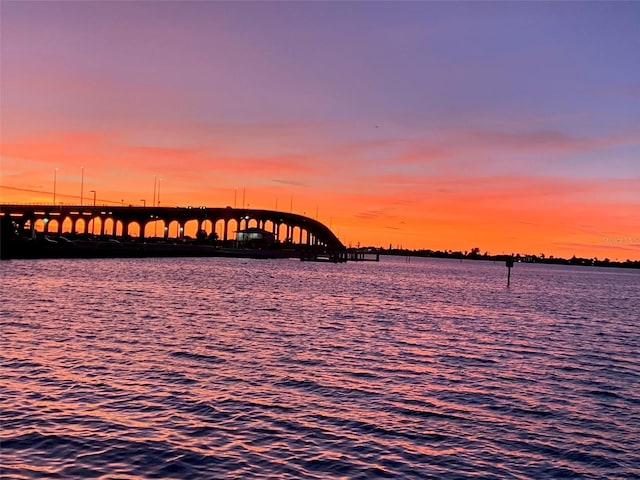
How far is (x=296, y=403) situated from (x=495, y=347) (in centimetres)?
1775

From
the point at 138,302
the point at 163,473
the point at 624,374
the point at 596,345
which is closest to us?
the point at 163,473

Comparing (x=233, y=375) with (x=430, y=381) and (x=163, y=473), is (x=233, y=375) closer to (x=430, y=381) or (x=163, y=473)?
(x=430, y=381)

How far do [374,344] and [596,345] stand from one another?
14.2 m

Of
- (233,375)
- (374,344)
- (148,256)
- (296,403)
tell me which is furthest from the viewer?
(148,256)

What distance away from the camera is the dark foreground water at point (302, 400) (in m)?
13.4

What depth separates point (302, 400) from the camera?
18625mm

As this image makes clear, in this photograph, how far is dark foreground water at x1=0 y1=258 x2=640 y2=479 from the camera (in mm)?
13391

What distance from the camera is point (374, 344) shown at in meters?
31.2

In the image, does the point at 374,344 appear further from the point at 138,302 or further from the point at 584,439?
the point at 138,302

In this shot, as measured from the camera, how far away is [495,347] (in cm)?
3288

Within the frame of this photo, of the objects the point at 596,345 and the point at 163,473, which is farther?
the point at 596,345

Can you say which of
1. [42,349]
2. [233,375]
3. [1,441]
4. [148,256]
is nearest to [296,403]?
[233,375]

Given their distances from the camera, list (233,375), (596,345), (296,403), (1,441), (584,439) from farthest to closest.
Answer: (596,345) → (233,375) → (296,403) → (584,439) → (1,441)

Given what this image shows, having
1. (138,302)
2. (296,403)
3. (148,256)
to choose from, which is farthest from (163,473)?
(148,256)
